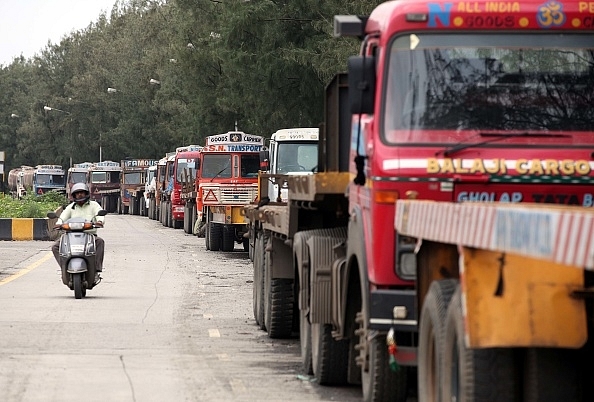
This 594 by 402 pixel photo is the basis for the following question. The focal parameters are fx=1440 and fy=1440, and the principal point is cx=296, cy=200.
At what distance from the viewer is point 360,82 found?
9.12 meters

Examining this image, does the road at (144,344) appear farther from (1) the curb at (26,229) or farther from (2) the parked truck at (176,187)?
(2) the parked truck at (176,187)

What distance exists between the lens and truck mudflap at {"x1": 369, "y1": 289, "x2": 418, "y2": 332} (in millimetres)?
8812

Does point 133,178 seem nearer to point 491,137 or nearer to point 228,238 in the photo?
point 228,238

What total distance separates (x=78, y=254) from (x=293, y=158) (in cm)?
860

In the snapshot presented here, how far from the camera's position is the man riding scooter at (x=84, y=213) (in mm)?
19516

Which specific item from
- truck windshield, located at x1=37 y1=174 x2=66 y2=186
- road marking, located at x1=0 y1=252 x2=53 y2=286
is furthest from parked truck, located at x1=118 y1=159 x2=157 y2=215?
road marking, located at x1=0 y1=252 x2=53 y2=286

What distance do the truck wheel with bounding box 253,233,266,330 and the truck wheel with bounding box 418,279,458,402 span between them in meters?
7.72

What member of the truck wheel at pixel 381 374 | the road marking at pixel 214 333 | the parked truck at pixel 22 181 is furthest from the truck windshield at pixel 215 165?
the parked truck at pixel 22 181

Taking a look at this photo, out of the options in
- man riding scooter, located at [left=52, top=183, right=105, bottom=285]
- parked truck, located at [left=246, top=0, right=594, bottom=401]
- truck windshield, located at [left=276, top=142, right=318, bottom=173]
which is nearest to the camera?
parked truck, located at [left=246, top=0, right=594, bottom=401]

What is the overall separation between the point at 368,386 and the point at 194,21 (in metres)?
53.0

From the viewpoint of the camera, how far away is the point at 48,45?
134 m

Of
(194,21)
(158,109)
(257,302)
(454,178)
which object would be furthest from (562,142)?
(158,109)

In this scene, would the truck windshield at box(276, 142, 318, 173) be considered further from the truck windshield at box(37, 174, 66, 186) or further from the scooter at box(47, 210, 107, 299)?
the truck windshield at box(37, 174, 66, 186)

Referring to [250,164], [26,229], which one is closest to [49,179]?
Result: [26,229]
